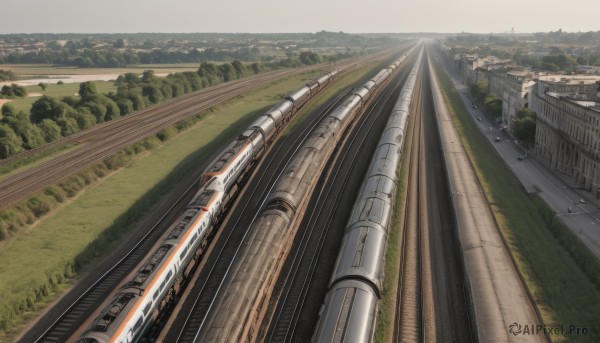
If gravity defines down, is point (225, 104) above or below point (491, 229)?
above

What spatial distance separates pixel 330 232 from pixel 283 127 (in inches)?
1453

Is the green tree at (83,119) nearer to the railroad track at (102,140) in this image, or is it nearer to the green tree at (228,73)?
the railroad track at (102,140)

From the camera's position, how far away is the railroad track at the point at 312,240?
28.3 m

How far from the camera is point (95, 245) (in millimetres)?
38656

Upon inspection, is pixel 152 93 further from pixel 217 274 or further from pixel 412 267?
pixel 412 267

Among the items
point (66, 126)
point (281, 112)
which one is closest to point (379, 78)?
point (281, 112)

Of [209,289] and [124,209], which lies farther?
[124,209]

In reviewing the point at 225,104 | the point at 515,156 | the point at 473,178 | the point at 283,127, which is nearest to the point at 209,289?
the point at 473,178

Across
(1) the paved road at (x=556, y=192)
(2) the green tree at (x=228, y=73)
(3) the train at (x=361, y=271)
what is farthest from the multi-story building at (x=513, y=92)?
(2) the green tree at (x=228, y=73)

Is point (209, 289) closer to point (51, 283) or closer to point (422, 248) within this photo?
point (51, 283)

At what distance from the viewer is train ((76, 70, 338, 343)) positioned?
2277 cm

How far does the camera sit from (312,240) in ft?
127

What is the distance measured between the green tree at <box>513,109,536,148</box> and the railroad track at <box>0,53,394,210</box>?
59.0m

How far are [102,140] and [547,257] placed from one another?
207 feet
